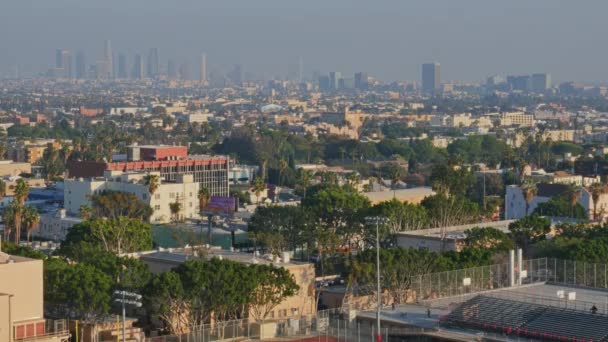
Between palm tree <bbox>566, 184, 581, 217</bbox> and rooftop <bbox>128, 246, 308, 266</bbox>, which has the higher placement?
palm tree <bbox>566, 184, 581, 217</bbox>

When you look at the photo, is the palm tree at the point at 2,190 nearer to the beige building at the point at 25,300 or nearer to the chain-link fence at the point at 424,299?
the chain-link fence at the point at 424,299

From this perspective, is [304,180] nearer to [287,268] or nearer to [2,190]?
[2,190]

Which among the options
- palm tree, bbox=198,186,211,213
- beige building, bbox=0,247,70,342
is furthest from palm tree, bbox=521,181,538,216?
beige building, bbox=0,247,70,342

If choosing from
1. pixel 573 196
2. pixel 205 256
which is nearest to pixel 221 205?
pixel 573 196

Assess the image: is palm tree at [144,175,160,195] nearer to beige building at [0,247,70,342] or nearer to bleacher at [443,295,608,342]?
bleacher at [443,295,608,342]

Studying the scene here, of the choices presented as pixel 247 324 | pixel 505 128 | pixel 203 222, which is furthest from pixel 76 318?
pixel 505 128

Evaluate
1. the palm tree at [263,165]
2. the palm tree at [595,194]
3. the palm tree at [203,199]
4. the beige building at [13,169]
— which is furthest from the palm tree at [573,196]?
the beige building at [13,169]
